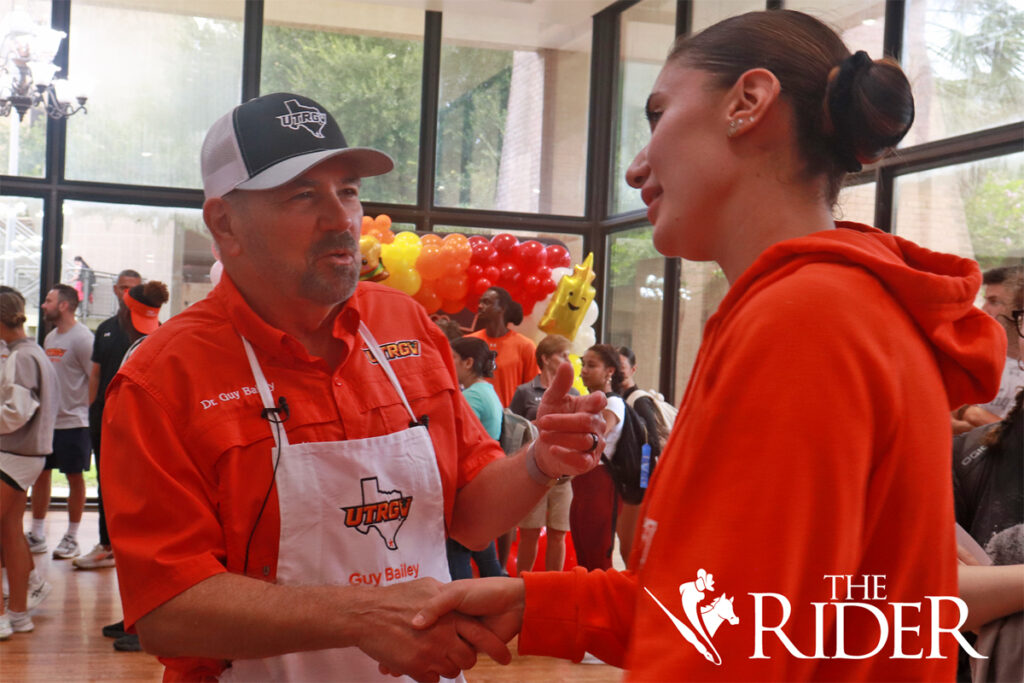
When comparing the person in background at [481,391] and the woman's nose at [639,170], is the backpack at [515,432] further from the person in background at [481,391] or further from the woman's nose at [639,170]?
the woman's nose at [639,170]

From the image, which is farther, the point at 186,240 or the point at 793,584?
the point at 186,240

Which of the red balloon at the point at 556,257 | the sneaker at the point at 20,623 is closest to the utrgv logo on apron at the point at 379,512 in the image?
the sneaker at the point at 20,623

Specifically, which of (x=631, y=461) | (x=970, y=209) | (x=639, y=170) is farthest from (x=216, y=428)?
(x=970, y=209)

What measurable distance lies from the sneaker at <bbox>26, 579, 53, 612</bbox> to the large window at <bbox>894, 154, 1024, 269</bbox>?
5169 millimetres

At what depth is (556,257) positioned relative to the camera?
719cm

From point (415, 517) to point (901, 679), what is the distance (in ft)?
3.01

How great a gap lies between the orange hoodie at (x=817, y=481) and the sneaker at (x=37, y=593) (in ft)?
16.0

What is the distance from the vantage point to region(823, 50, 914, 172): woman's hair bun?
101 centimetres

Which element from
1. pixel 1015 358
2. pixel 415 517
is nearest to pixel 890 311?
pixel 415 517

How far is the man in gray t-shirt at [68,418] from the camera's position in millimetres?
5984

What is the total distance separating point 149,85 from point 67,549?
4439 mm

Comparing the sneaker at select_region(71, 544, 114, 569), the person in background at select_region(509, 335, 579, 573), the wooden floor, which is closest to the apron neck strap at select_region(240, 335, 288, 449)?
the wooden floor

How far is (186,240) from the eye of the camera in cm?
841

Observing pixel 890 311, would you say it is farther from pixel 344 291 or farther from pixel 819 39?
pixel 344 291
